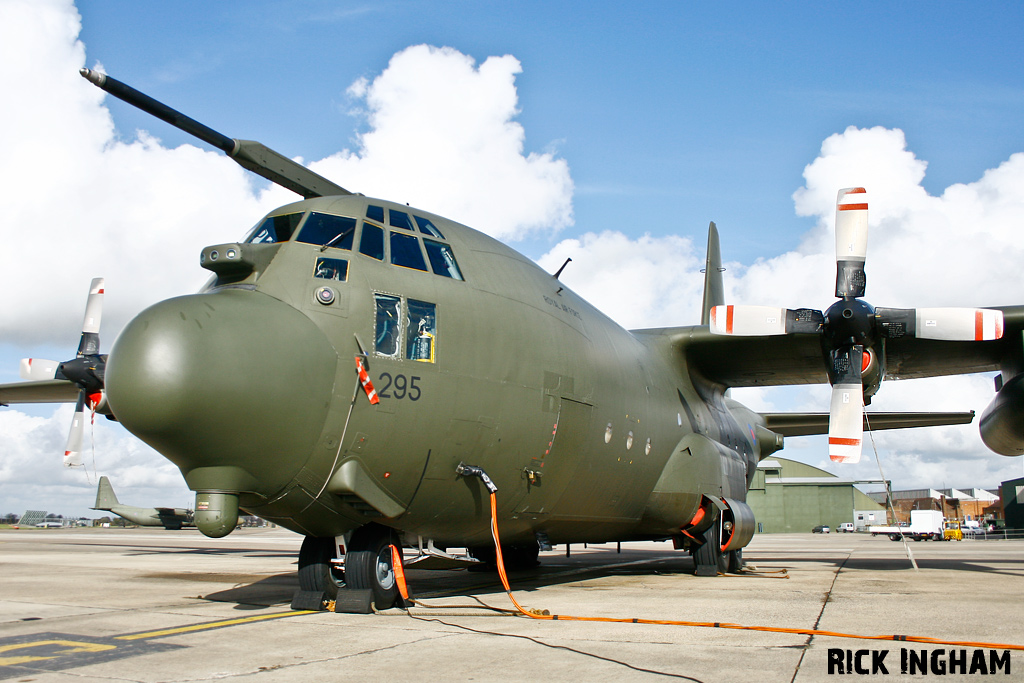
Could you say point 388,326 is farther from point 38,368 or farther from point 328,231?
point 38,368

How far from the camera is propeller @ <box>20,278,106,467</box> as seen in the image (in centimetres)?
1805

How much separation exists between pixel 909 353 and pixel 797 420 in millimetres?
5045

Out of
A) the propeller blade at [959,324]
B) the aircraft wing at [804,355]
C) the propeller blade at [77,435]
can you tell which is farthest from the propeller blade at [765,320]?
the propeller blade at [77,435]

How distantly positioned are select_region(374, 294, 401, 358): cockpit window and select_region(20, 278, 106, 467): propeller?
1318 centimetres

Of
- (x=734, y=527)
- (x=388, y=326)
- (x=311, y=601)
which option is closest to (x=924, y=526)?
(x=734, y=527)

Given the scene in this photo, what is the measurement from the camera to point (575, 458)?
390 inches

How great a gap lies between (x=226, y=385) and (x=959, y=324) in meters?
10.9

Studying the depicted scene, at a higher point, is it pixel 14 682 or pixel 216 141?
pixel 216 141

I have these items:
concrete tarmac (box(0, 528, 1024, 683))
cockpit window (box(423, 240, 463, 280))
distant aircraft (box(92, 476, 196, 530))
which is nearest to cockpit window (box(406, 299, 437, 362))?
cockpit window (box(423, 240, 463, 280))

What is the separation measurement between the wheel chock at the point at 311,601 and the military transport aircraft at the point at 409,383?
0.12m

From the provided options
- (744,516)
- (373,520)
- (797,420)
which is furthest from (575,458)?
(797,420)

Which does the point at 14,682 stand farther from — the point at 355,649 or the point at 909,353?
the point at 909,353

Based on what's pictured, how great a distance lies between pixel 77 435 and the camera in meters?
19.3

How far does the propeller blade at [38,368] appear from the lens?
18438 mm
